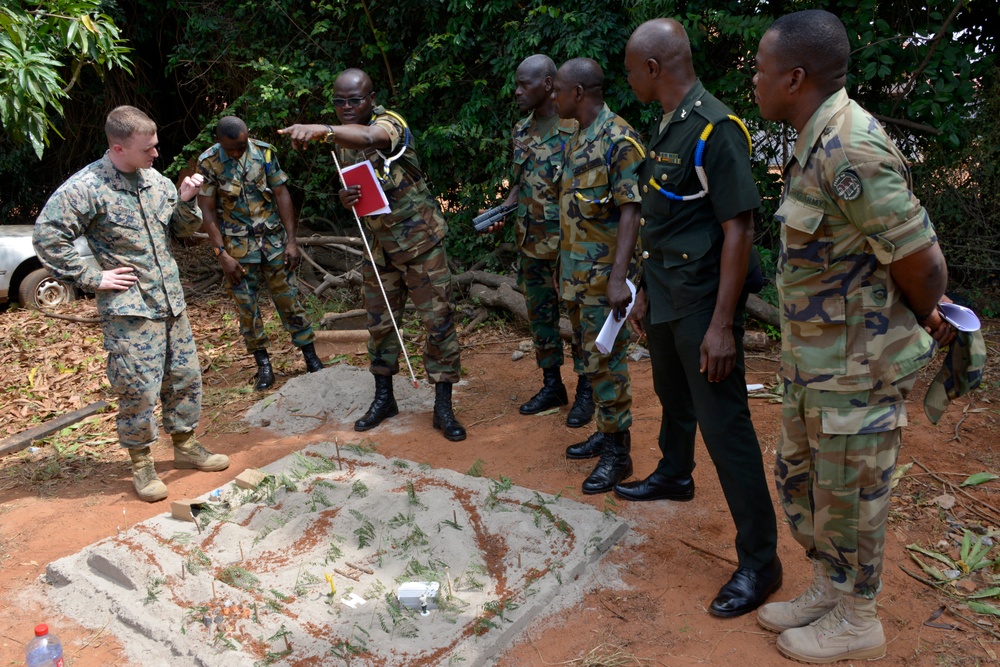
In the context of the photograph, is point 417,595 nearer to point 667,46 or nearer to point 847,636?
point 847,636

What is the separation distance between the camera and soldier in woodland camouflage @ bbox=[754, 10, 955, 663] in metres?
2.31

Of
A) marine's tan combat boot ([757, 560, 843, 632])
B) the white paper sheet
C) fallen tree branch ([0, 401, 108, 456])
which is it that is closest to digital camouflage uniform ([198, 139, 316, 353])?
fallen tree branch ([0, 401, 108, 456])

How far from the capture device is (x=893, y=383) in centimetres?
248

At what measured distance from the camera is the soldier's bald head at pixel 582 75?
399 cm

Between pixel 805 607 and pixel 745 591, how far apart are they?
0.25 metres

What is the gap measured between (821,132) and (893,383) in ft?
Result: 2.82

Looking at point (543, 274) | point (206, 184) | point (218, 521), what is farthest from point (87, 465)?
point (543, 274)

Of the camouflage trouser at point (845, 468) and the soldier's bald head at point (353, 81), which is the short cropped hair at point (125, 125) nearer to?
the soldier's bald head at point (353, 81)

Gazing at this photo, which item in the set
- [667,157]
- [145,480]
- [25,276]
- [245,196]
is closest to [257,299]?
[245,196]

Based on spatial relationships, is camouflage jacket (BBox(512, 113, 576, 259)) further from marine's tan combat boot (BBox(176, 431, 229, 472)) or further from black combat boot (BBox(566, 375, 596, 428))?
marine's tan combat boot (BBox(176, 431, 229, 472))

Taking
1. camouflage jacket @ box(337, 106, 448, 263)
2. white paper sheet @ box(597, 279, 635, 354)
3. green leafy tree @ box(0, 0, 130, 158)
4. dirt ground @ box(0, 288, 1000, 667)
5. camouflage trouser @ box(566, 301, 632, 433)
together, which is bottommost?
dirt ground @ box(0, 288, 1000, 667)

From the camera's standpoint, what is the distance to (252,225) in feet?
20.4

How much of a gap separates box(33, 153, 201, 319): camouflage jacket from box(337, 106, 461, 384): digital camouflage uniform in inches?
48.2

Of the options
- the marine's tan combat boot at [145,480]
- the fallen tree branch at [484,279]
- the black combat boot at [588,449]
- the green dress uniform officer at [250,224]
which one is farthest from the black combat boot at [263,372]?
the black combat boot at [588,449]
